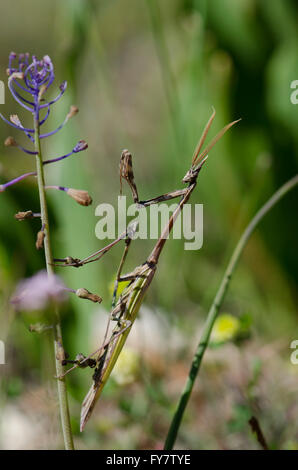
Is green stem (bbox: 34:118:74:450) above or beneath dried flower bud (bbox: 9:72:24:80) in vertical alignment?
beneath

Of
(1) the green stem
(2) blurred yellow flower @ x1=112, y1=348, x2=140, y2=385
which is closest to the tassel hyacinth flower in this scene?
(1) the green stem

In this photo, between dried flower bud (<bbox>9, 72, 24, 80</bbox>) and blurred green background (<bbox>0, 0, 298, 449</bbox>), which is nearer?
dried flower bud (<bbox>9, 72, 24, 80</bbox>)

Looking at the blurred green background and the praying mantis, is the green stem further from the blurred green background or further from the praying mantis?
the blurred green background

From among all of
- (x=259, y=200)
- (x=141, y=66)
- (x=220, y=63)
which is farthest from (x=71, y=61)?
(x=141, y=66)

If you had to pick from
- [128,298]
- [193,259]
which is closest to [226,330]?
[128,298]

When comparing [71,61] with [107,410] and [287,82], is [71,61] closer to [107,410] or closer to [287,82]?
[287,82]

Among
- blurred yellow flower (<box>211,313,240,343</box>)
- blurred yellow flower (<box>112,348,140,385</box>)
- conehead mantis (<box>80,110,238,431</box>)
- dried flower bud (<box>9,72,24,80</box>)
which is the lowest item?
blurred yellow flower (<box>112,348,140,385</box>)

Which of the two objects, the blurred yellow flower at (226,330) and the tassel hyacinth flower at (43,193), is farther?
the blurred yellow flower at (226,330)

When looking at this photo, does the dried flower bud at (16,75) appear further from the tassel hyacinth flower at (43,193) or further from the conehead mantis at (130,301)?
the conehead mantis at (130,301)

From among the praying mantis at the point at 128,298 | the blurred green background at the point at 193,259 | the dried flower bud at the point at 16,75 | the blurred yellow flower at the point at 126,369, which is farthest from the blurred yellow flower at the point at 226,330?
the dried flower bud at the point at 16,75
